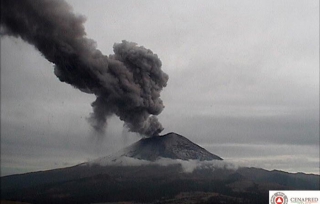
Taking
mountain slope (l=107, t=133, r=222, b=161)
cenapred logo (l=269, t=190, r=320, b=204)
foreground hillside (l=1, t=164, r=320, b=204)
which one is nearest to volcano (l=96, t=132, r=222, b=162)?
mountain slope (l=107, t=133, r=222, b=161)

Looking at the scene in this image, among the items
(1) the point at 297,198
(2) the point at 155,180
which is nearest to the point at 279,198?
(1) the point at 297,198

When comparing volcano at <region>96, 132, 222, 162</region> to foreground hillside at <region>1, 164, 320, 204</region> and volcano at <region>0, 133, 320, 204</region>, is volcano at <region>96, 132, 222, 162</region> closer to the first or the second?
volcano at <region>0, 133, 320, 204</region>

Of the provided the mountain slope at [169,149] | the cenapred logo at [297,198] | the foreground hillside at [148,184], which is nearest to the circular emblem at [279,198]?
the cenapred logo at [297,198]

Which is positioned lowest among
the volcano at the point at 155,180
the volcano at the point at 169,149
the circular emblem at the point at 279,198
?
the circular emblem at the point at 279,198

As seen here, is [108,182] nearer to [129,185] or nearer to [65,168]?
[129,185]

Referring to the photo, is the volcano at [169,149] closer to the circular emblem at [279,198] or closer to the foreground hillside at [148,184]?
the foreground hillside at [148,184]

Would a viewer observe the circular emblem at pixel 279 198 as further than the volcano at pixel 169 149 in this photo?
No

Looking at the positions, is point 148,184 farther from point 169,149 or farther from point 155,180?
point 169,149
